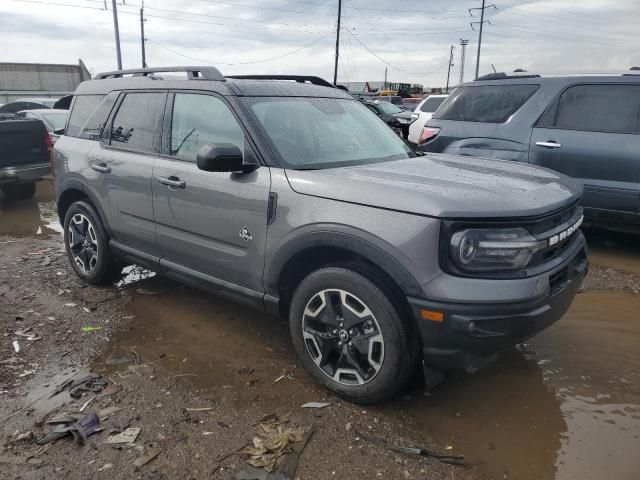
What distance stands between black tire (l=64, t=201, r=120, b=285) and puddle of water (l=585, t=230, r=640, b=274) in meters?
4.78

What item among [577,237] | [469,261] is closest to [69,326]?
[469,261]

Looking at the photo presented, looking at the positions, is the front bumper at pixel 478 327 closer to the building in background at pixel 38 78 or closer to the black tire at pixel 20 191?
the black tire at pixel 20 191

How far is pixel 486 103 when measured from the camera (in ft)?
20.3

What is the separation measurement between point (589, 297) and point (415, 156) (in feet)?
6.90

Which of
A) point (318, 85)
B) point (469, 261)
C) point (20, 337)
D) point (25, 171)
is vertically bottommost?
point (20, 337)

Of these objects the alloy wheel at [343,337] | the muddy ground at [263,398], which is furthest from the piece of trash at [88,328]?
the alloy wheel at [343,337]

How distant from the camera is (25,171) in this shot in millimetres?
8070

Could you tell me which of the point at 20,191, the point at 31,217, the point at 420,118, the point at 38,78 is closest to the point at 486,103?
the point at 420,118

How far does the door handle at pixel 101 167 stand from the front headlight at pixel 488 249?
300 centimetres

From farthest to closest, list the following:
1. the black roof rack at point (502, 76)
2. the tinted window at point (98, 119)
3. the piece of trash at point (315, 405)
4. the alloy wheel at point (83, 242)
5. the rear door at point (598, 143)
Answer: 1. the black roof rack at point (502, 76)
2. the rear door at point (598, 143)
3. the alloy wheel at point (83, 242)
4. the tinted window at point (98, 119)
5. the piece of trash at point (315, 405)

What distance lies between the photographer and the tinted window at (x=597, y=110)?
5.29 m

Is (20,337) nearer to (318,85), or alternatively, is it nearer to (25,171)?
(318,85)

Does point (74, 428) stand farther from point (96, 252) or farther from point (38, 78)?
point (38, 78)

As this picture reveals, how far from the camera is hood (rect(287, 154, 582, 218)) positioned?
2.52m
